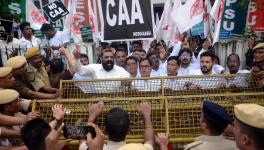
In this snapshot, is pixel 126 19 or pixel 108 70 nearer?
pixel 108 70

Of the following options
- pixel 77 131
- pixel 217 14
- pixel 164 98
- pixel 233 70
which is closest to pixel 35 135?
pixel 77 131

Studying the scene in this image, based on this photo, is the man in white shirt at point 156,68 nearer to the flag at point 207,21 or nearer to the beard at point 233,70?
the beard at point 233,70

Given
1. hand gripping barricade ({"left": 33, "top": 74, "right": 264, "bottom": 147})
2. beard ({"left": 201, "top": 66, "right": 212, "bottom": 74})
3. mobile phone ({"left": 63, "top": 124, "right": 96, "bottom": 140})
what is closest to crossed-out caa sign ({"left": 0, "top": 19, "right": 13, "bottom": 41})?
hand gripping barricade ({"left": 33, "top": 74, "right": 264, "bottom": 147})

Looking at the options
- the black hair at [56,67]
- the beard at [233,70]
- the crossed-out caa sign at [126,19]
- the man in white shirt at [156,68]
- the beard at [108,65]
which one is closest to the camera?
the black hair at [56,67]

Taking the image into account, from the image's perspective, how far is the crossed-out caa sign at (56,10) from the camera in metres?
8.71

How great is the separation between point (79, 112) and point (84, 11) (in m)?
5.75

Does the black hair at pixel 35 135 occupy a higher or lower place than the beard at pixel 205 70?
lower

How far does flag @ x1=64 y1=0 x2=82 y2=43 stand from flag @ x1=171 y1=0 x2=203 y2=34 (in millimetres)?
2390

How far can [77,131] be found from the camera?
9.52 ft

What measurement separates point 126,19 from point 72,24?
2885 millimetres

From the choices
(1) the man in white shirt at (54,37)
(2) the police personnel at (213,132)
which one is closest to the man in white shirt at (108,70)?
(1) the man in white shirt at (54,37)

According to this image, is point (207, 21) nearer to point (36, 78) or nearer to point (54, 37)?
point (54, 37)

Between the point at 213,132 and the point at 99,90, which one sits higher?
the point at 99,90

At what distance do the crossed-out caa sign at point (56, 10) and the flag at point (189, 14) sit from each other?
2.59 m
